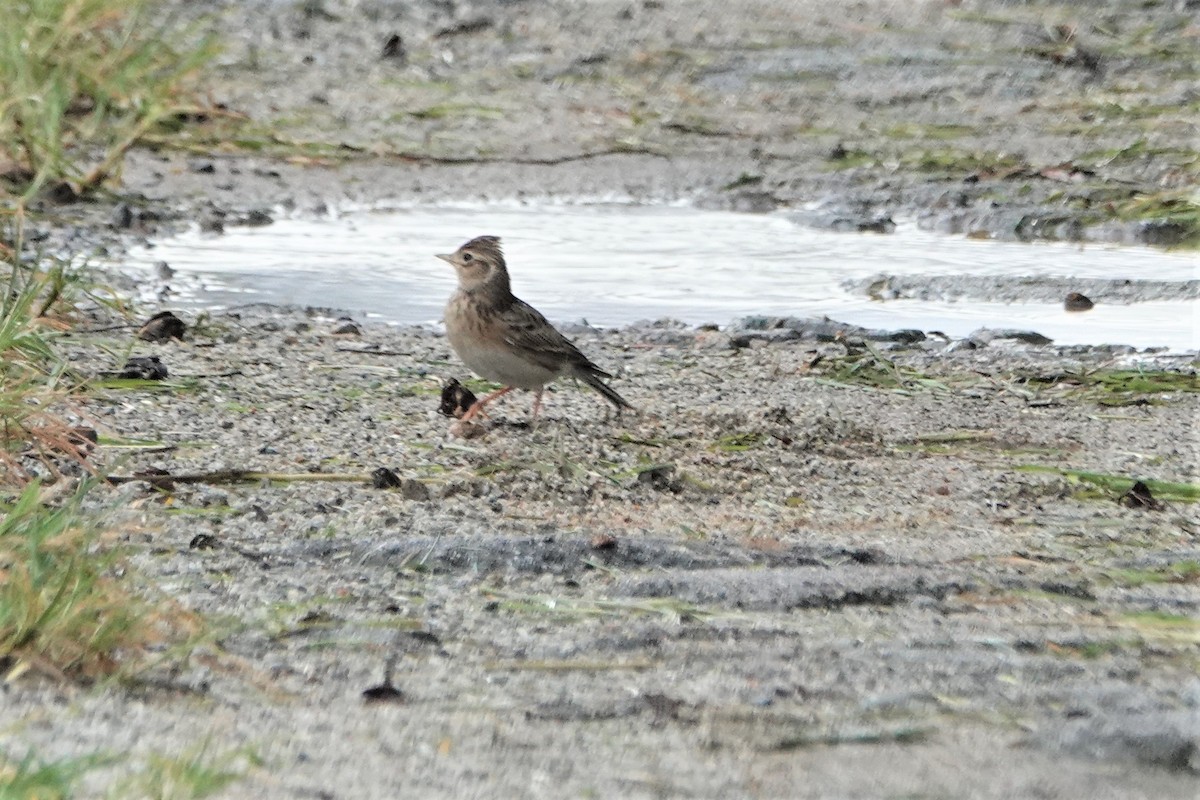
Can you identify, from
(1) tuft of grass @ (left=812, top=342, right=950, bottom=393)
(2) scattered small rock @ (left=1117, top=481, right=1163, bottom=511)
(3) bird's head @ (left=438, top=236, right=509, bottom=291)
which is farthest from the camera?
(3) bird's head @ (left=438, top=236, right=509, bottom=291)

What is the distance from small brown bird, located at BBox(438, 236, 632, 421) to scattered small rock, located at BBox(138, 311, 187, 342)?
3.33ft

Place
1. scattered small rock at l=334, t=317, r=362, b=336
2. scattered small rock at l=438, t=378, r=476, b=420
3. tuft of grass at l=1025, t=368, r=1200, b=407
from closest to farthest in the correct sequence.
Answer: scattered small rock at l=438, t=378, r=476, b=420 → tuft of grass at l=1025, t=368, r=1200, b=407 → scattered small rock at l=334, t=317, r=362, b=336

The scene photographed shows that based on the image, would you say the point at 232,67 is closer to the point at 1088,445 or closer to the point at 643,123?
the point at 643,123

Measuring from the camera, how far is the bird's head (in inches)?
267

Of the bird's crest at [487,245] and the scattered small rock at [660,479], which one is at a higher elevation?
the bird's crest at [487,245]

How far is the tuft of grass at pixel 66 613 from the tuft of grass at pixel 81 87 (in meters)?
5.76

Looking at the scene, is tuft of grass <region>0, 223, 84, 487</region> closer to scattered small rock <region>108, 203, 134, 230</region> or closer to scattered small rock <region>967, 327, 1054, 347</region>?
scattered small rock <region>967, 327, 1054, 347</region>

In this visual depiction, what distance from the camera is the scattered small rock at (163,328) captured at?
6770 mm

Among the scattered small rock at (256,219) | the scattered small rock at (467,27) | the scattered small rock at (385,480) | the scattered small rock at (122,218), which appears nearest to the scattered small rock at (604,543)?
the scattered small rock at (385,480)

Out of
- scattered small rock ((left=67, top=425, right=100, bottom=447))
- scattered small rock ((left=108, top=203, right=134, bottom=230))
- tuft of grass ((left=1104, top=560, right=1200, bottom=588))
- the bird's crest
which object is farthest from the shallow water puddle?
tuft of grass ((left=1104, top=560, right=1200, bottom=588))

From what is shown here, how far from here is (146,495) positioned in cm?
472

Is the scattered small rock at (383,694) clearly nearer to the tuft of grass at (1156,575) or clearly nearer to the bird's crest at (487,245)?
the tuft of grass at (1156,575)

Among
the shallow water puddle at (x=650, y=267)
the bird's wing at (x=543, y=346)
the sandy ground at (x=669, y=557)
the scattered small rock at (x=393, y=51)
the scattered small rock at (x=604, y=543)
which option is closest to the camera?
the sandy ground at (x=669, y=557)

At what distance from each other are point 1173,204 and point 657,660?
684cm
